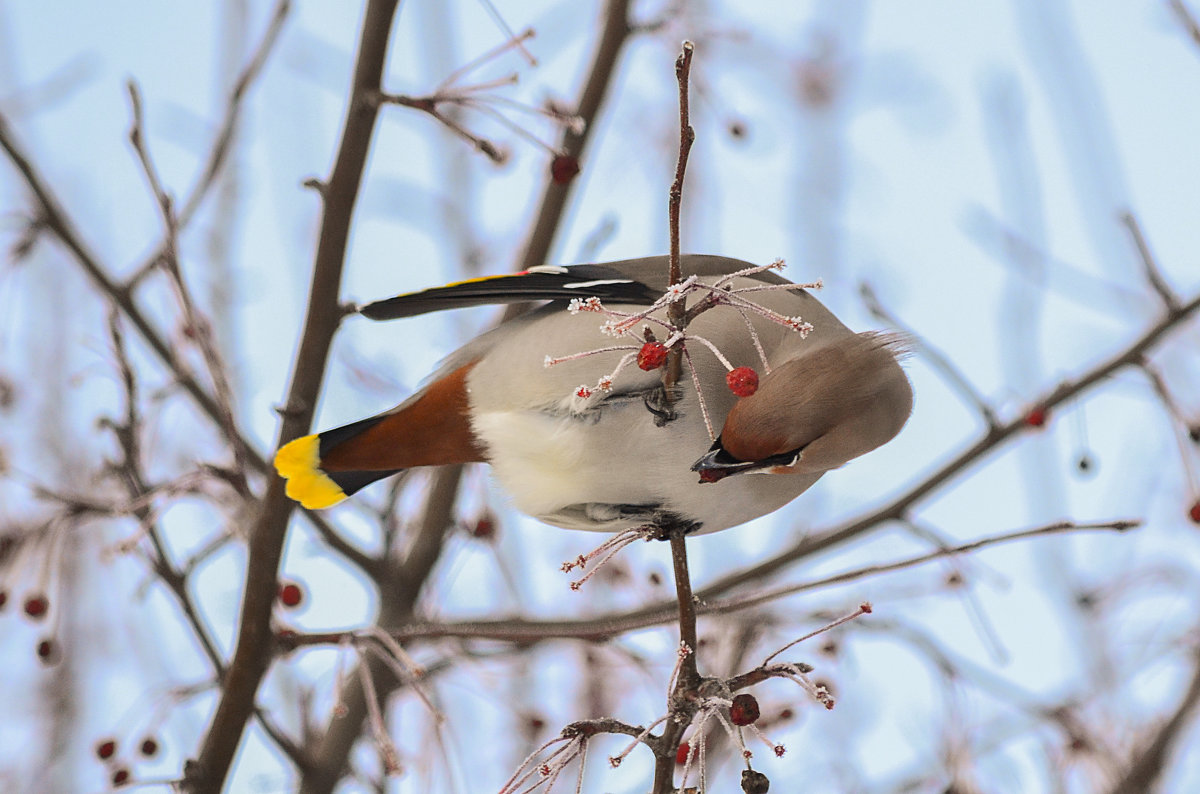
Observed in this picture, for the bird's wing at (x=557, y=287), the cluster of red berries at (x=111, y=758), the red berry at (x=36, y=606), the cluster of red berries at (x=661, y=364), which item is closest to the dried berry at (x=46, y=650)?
the red berry at (x=36, y=606)

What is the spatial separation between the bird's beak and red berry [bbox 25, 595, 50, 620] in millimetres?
1575

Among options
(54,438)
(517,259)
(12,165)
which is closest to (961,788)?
(517,259)

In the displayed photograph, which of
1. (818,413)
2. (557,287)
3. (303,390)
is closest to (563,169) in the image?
(557,287)

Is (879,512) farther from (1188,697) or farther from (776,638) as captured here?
(1188,697)

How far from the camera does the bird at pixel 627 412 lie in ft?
6.87

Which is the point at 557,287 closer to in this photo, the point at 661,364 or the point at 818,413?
the point at 818,413

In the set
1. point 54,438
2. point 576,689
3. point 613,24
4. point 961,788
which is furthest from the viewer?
point 54,438

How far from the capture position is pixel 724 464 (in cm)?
199

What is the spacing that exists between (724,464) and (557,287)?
667 millimetres

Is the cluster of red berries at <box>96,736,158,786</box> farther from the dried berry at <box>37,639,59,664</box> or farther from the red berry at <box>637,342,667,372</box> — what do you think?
the red berry at <box>637,342,667,372</box>

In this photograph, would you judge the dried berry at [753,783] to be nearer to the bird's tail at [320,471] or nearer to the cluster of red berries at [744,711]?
the cluster of red berries at [744,711]

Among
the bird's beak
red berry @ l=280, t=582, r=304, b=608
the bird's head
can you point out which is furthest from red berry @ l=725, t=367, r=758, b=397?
red berry @ l=280, t=582, r=304, b=608

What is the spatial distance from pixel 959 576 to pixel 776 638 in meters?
0.55

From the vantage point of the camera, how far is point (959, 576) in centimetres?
286
